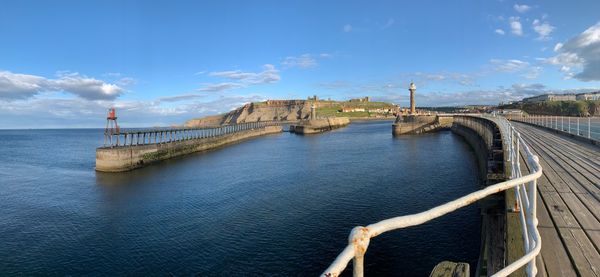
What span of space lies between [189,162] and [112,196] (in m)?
18.2

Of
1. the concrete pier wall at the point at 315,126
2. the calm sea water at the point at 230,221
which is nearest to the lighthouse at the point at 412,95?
the concrete pier wall at the point at 315,126

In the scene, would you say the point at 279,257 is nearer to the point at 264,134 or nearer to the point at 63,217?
the point at 63,217

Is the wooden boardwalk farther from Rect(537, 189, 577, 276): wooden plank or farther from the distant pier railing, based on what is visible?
the distant pier railing

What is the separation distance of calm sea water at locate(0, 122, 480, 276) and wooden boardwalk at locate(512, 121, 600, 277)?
4.55 m

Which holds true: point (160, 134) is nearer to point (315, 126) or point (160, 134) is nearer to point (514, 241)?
point (514, 241)

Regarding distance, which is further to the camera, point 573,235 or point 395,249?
point 395,249

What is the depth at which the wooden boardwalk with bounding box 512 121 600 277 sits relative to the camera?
4.69m

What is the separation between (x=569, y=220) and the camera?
6.42 m

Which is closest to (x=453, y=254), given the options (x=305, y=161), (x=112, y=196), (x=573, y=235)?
(x=573, y=235)

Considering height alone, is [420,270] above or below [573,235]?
below

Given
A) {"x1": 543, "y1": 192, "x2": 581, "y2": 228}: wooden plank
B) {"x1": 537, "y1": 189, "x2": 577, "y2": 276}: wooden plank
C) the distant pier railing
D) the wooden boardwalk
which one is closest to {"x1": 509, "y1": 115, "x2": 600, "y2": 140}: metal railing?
the wooden boardwalk

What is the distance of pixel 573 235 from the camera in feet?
18.6

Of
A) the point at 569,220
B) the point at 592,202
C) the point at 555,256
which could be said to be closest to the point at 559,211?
the point at 569,220

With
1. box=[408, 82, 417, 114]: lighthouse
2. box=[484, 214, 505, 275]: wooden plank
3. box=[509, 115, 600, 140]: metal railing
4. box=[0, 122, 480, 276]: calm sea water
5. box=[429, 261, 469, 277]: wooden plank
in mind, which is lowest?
box=[0, 122, 480, 276]: calm sea water
